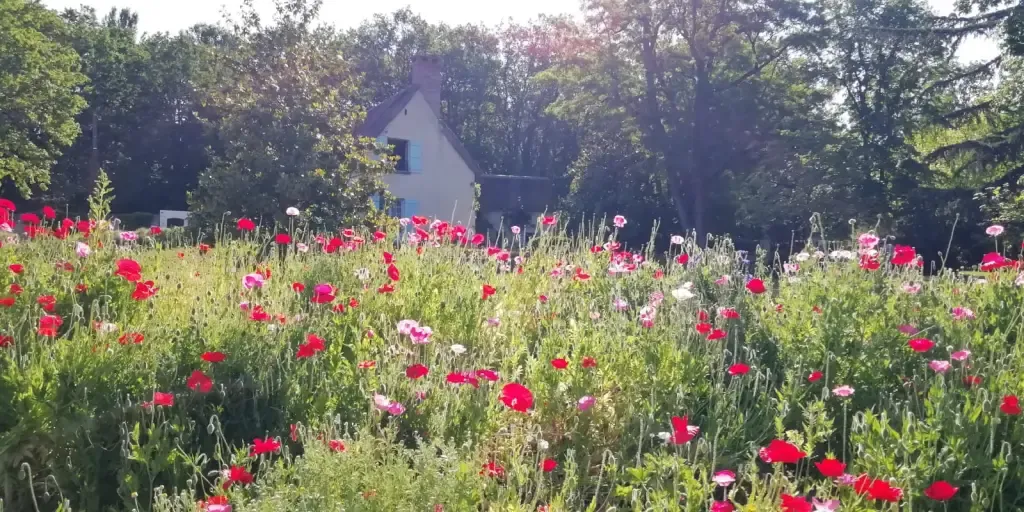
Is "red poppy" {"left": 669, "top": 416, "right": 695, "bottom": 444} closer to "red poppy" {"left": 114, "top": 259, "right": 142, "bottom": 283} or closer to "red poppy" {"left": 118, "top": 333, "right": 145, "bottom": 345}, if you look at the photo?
"red poppy" {"left": 118, "top": 333, "right": 145, "bottom": 345}

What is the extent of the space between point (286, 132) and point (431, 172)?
16407 millimetres

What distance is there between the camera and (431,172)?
29.3 m

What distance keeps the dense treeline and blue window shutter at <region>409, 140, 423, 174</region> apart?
9.18 feet

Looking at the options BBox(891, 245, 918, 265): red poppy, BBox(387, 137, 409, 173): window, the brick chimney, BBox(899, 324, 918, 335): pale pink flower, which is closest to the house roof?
the brick chimney

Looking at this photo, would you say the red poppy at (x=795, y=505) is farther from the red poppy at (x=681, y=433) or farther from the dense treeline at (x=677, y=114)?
the dense treeline at (x=677, y=114)

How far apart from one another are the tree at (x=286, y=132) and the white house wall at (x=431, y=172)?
44.8 feet

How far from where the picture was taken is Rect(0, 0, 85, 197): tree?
22406 mm

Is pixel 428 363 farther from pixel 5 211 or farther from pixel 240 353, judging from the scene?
pixel 5 211

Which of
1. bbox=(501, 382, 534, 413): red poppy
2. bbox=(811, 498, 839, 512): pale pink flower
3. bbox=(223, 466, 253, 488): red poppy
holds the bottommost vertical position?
bbox=(223, 466, 253, 488): red poppy

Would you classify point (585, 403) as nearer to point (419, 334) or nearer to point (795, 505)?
point (419, 334)

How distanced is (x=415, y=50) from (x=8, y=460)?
45.2m

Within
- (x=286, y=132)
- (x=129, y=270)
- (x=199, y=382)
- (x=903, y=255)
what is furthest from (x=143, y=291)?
(x=286, y=132)

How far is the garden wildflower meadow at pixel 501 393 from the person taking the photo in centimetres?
244

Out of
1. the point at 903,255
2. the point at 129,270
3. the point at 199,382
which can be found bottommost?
the point at 199,382
